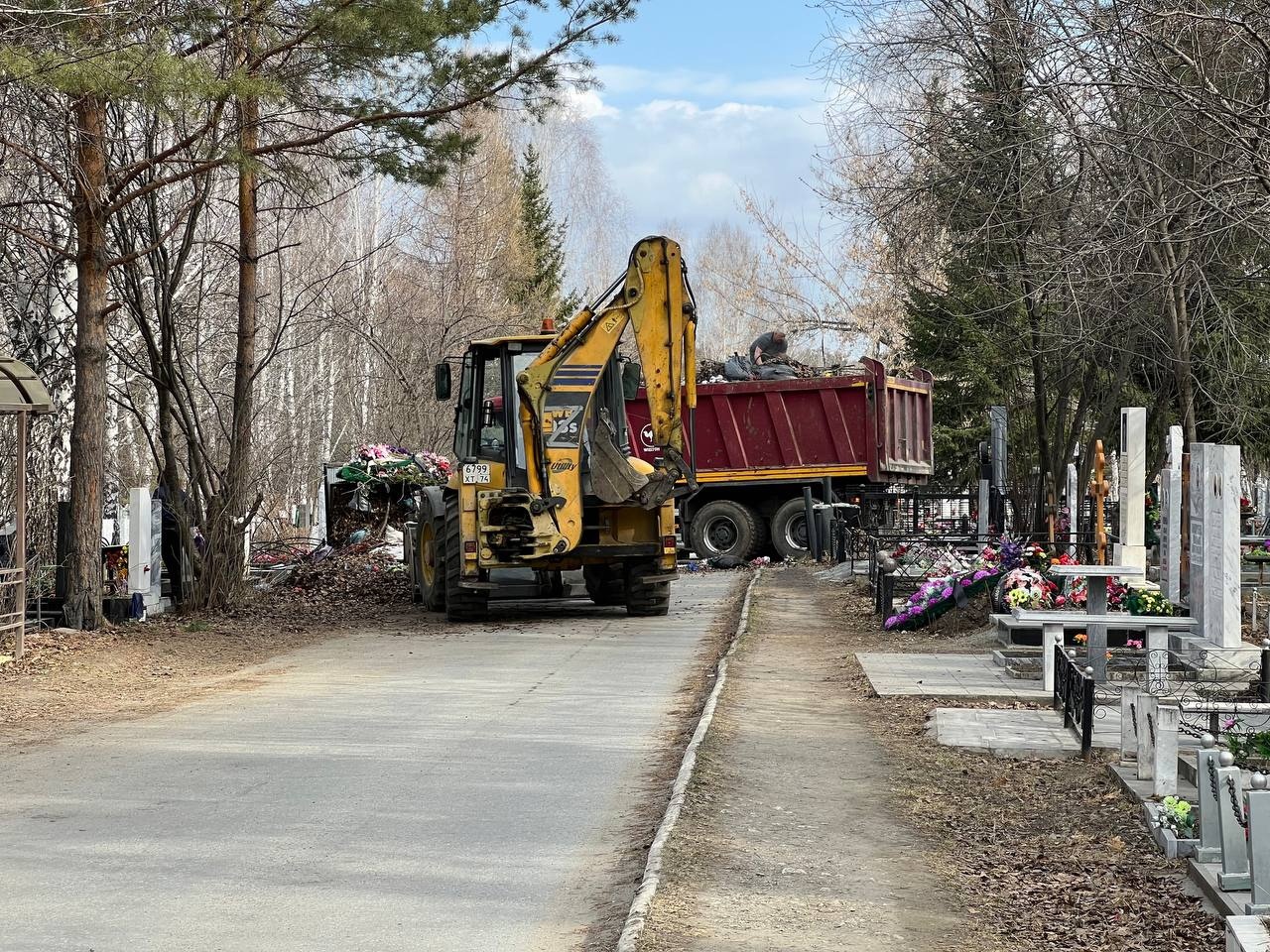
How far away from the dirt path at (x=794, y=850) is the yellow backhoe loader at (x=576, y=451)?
20.7 feet

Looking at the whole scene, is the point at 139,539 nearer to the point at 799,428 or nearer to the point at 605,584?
the point at 605,584

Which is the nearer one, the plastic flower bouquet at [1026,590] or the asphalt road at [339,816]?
the asphalt road at [339,816]

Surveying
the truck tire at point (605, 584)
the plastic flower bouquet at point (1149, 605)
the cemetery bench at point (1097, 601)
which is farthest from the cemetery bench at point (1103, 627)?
the truck tire at point (605, 584)

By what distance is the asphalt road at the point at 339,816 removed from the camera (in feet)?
18.1

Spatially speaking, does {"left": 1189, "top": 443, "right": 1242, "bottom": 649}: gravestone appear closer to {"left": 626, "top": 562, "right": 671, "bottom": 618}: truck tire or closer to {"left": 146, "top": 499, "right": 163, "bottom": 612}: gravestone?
{"left": 626, "top": 562, "right": 671, "bottom": 618}: truck tire

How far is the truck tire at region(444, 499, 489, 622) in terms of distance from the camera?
1778cm

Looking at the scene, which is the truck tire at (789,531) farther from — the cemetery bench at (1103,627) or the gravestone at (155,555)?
the cemetery bench at (1103,627)

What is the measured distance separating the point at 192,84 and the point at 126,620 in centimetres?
737

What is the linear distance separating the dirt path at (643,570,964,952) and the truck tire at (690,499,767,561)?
17560 mm

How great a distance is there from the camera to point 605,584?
777 inches

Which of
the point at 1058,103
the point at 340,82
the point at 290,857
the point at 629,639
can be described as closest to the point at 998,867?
the point at 290,857

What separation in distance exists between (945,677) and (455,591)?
700 centimetres

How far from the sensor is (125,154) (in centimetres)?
1675

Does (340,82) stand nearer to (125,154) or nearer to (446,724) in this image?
(125,154)
